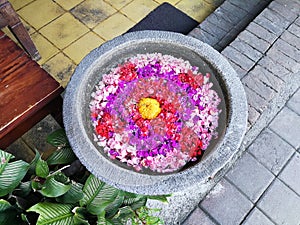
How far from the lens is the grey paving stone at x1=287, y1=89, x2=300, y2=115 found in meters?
2.18

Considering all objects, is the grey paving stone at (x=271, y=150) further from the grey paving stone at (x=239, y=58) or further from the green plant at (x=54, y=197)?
the green plant at (x=54, y=197)

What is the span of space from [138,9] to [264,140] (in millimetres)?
1618

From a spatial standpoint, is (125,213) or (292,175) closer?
(125,213)

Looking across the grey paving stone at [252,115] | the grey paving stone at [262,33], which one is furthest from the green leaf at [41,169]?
the grey paving stone at [262,33]

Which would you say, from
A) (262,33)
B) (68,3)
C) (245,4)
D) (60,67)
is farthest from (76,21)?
(262,33)

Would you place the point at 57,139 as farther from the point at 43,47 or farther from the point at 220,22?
the point at 220,22

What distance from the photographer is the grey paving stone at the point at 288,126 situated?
207cm

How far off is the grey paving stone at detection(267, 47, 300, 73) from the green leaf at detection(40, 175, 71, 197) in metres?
1.55

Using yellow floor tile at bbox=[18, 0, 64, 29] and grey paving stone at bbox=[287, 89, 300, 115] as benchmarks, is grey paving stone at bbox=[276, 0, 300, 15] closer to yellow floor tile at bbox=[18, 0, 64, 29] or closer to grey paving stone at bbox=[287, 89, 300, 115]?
grey paving stone at bbox=[287, 89, 300, 115]

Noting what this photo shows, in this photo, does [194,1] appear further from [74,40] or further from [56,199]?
[56,199]

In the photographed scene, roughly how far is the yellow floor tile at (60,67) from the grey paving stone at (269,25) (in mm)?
1430

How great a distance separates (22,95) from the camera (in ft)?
5.67

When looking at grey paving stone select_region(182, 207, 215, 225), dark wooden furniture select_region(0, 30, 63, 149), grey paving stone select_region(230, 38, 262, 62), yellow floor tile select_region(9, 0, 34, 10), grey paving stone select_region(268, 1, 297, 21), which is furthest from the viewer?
yellow floor tile select_region(9, 0, 34, 10)

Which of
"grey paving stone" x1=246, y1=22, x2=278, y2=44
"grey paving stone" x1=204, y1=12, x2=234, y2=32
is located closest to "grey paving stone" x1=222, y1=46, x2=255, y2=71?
"grey paving stone" x1=246, y1=22, x2=278, y2=44
